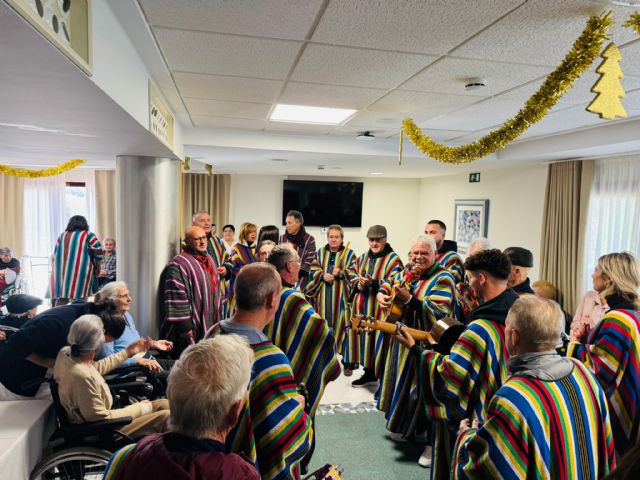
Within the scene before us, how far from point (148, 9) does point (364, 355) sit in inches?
121

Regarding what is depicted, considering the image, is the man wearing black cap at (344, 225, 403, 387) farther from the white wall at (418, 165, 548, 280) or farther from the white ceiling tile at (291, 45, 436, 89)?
the white wall at (418, 165, 548, 280)

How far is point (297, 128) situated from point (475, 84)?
6.47 ft

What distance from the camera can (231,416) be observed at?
0.97 meters

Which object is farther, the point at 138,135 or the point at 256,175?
the point at 256,175

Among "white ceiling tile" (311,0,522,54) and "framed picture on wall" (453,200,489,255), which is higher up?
"white ceiling tile" (311,0,522,54)

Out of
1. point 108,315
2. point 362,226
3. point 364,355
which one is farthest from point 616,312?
point 362,226

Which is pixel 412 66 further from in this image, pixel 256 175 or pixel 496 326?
pixel 256 175

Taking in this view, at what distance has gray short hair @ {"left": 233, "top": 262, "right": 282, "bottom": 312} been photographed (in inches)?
56.3

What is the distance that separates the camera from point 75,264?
471cm

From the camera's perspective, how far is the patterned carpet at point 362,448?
2430 mm

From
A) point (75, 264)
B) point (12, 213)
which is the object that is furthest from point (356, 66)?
point (12, 213)

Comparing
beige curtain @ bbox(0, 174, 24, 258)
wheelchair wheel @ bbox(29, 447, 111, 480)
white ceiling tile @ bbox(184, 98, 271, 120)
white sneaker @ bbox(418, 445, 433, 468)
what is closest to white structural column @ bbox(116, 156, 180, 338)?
white ceiling tile @ bbox(184, 98, 271, 120)

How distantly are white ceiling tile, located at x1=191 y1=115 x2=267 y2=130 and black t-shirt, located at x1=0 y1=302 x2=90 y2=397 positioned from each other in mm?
2062

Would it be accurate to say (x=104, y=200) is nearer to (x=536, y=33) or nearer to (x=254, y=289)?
(x=254, y=289)
